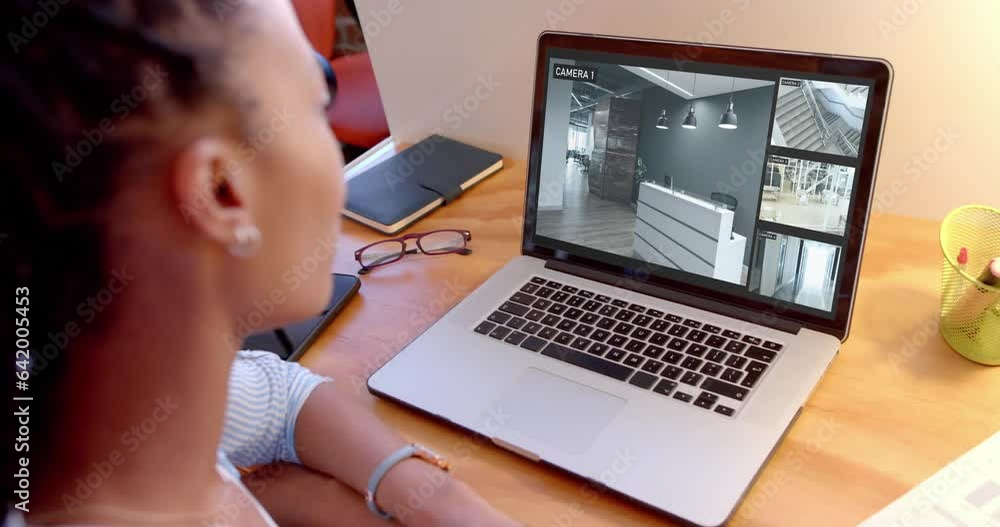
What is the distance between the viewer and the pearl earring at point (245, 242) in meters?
0.32

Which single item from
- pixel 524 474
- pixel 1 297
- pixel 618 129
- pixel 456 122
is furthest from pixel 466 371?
pixel 456 122

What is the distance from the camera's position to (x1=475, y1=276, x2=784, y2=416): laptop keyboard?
616mm

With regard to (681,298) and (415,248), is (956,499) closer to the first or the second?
(681,298)

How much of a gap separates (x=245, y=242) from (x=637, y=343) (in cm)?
43

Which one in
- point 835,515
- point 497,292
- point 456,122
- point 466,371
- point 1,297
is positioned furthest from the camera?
point 456,122

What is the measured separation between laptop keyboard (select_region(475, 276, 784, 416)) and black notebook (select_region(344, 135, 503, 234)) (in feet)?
0.86

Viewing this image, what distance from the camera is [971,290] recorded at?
2.08ft

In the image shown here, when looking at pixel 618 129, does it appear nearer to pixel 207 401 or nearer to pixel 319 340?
pixel 319 340

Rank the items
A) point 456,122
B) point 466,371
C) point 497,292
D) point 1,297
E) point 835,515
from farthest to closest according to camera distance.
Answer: point 456,122, point 497,292, point 466,371, point 835,515, point 1,297

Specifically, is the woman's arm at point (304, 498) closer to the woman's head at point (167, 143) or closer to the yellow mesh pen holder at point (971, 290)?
the woman's head at point (167, 143)

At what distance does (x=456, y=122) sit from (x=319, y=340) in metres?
0.50

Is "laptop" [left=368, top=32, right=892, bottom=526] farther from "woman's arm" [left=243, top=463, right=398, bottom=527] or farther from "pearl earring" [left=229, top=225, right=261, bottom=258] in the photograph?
"pearl earring" [left=229, top=225, right=261, bottom=258]

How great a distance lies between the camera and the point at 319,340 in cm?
75

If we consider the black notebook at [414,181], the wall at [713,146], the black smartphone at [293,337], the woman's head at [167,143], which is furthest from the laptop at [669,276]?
the woman's head at [167,143]
